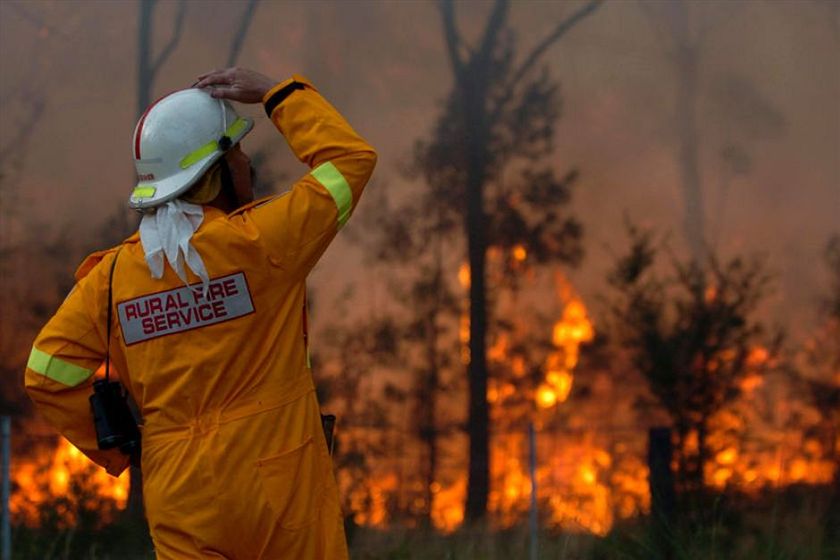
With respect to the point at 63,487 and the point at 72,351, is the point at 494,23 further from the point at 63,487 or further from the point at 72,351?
the point at 72,351

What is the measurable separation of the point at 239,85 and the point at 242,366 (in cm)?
66

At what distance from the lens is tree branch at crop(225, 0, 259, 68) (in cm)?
673

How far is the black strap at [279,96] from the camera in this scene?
370 cm

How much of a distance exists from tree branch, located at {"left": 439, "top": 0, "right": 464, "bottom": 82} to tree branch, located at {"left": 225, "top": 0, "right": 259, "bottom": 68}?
30.9 inches

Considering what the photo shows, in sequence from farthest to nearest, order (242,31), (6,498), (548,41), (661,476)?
1. (242,31)
2. (548,41)
3. (6,498)
4. (661,476)

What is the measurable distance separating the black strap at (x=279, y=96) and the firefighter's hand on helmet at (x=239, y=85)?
7 centimetres

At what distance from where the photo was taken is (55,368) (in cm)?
371

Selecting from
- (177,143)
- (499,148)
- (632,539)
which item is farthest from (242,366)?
(499,148)

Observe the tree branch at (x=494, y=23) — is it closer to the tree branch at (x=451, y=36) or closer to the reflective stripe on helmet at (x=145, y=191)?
the tree branch at (x=451, y=36)

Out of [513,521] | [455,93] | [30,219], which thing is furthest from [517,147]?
[30,219]

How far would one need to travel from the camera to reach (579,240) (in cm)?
661

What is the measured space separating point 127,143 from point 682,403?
99.8 inches

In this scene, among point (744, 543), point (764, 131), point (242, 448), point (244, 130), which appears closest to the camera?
point (242, 448)

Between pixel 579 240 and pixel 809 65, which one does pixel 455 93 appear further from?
pixel 809 65
